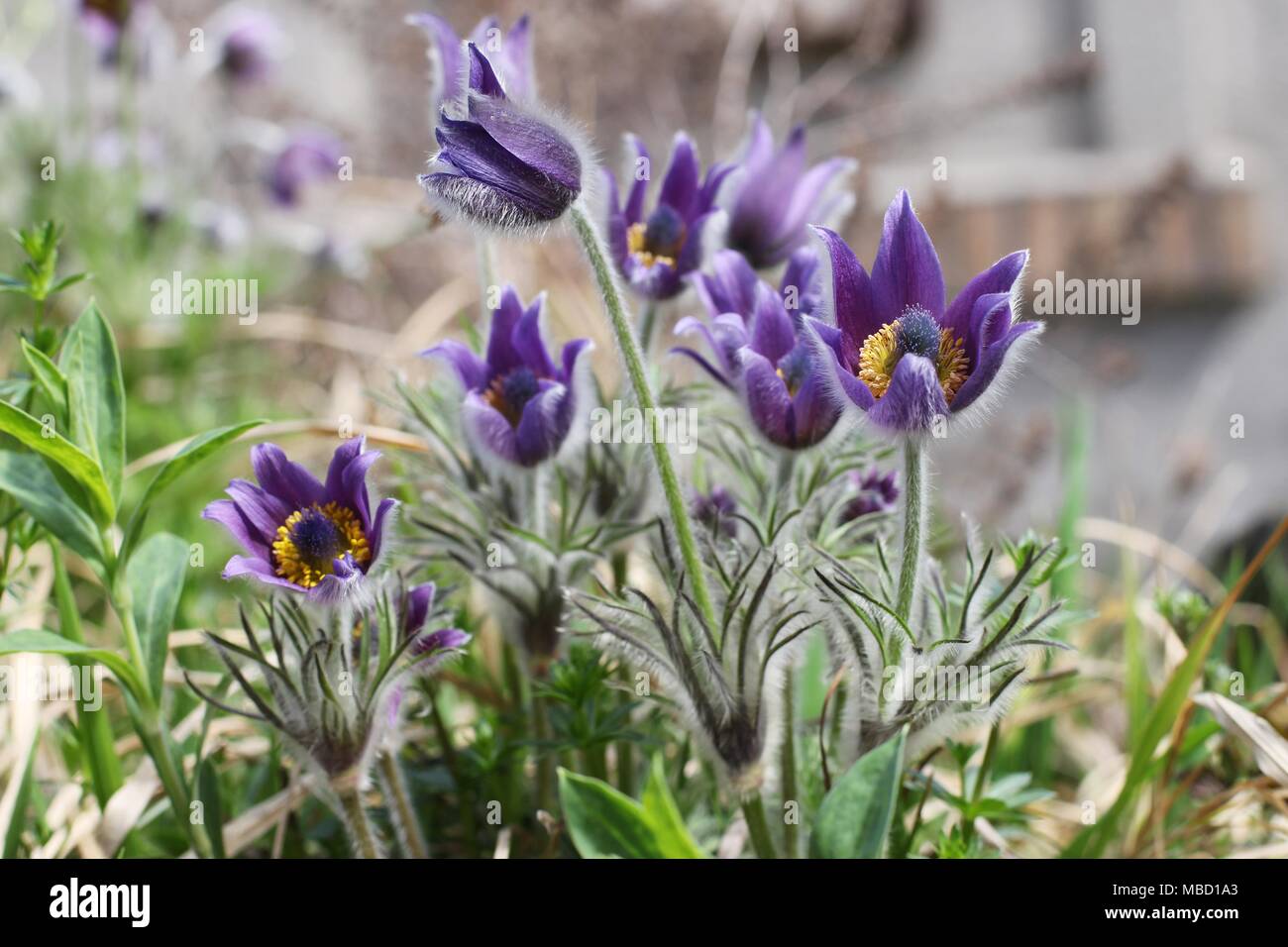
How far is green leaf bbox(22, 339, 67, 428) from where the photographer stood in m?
0.78

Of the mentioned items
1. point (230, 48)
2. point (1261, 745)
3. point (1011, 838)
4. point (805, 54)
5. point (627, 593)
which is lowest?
point (1011, 838)

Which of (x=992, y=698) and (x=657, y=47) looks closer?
(x=992, y=698)

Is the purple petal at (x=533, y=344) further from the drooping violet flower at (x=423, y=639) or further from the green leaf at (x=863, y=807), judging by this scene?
the green leaf at (x=863, y=807)

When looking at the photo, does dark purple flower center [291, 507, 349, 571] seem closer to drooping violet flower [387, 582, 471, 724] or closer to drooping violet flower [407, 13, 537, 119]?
drooping violet flower [387, 582, 471, 724]

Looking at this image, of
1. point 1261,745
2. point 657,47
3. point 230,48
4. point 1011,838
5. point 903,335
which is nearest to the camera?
point 903,335

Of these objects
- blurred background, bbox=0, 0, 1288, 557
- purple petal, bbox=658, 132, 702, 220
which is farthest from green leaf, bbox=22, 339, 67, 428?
blurred background, bbox=0, 0, 1288, 557

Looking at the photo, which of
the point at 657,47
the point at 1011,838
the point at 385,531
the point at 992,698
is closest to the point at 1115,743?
the point at 1011,838

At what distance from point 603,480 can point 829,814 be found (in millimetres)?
→ 326

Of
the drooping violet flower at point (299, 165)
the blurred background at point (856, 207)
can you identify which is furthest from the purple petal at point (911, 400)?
the drooping violet flower at point (299, 165)

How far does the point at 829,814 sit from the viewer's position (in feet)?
2.28

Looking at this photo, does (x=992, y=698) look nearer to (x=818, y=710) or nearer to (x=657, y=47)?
(x=818, y=710)

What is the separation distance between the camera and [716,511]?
818 millimetres

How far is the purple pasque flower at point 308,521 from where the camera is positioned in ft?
2.32

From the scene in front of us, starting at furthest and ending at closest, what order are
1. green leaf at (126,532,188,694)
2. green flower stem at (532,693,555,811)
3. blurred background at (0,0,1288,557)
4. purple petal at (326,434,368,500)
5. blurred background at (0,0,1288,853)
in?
blurred background at (0,0,1288,557) → blurred background at (0,0,1288,853) → green flower stem at (532,693,555,811) → green leaf at (126,532,188,694) → purple petal at (326,434,368,500)
